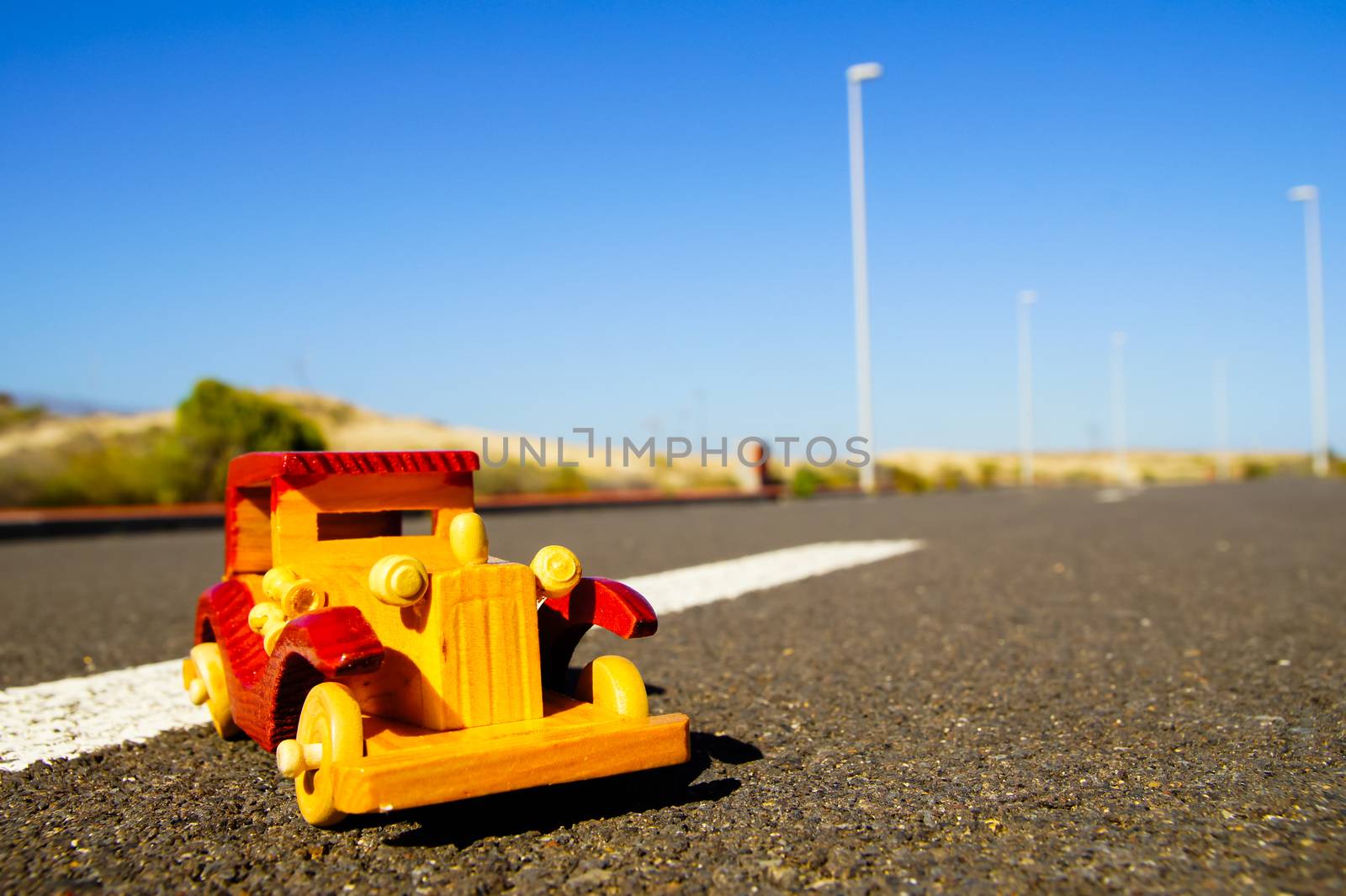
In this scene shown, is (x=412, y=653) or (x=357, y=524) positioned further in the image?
(x=357, y=524)

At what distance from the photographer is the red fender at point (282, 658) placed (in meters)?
2.25

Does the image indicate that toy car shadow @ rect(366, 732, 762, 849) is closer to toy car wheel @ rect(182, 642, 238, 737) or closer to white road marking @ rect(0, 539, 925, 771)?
toy car wheel @ rect(182, 642, 238, 737)

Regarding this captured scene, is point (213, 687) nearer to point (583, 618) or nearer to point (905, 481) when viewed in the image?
point (583, 618)

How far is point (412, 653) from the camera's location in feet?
8.00

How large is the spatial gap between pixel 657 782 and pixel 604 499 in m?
18.4

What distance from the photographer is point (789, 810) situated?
8.04 feet

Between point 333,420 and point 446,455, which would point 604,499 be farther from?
point 333,420

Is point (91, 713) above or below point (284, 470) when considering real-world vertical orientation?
below

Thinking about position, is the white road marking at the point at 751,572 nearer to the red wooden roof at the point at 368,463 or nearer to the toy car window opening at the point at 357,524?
the toy car window opening at the point at 357,524

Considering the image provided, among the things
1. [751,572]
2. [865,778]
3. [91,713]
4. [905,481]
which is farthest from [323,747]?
[905,481]

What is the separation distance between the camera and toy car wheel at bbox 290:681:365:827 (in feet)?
7.06

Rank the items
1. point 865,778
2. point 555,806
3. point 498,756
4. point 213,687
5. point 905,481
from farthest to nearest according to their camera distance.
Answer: point 905,481 → point 213,687 → point 865,778 → point 555,806 → point 498,756

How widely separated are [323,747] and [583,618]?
75cm

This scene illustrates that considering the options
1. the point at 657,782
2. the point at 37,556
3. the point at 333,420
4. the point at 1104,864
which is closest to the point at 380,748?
the point at 657,782
